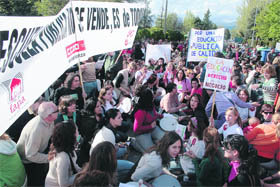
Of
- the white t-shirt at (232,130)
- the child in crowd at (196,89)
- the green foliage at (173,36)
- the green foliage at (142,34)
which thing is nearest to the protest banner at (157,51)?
the child in crowd at (196,89)

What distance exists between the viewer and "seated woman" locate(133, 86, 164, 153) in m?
5.04

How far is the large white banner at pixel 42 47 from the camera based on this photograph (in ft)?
9.26

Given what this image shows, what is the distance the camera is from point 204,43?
848 cm

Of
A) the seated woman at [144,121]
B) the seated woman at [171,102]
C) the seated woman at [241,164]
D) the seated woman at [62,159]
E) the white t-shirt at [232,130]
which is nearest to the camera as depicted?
the seated woman at [62,159]

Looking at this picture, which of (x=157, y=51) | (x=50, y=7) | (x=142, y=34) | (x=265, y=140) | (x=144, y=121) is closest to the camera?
(x=265, y=140)

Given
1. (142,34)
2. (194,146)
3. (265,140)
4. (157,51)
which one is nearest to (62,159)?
(194,146)

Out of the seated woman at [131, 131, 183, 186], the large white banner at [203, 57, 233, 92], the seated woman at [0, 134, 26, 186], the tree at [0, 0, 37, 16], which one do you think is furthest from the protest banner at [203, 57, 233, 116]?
the tree at [0, 0, 37, 16]

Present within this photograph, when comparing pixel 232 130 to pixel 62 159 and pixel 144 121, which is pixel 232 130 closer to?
pixel 144 121

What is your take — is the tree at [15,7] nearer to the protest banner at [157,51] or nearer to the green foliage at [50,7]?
the green foliage at [50,7]

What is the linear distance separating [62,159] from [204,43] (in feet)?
22.3

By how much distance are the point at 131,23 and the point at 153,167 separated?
4.41 m

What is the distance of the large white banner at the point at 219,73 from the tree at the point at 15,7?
71.9 feet

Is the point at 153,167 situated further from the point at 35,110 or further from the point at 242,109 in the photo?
the point at 242,109

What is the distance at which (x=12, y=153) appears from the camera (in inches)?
123
